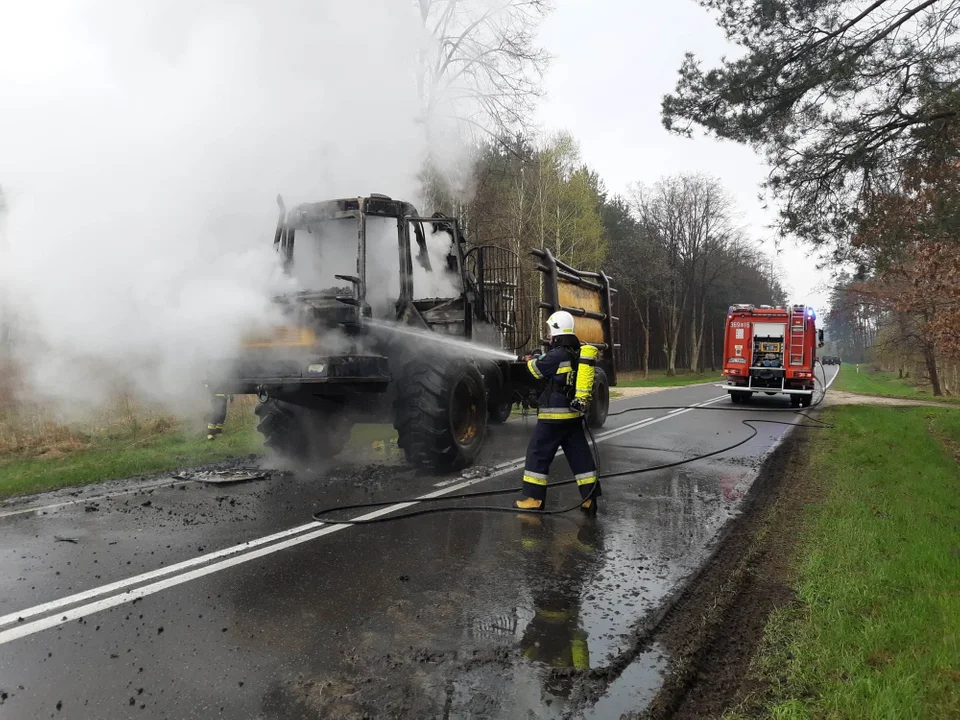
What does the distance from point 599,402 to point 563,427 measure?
6583 millimetres

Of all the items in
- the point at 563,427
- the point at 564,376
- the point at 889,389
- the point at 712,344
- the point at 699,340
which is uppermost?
the point at 699,340

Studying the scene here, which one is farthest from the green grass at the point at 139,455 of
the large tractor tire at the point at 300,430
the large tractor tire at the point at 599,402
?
the large tractor tire at the point at 599,402

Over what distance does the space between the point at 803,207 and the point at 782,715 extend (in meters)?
9.41

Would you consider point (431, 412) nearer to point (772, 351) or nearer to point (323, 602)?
point (323, 602)

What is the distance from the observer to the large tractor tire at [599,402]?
12.1 m

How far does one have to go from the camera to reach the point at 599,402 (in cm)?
1248

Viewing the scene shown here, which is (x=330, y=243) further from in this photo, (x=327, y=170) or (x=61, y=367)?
(x=61, y=367)

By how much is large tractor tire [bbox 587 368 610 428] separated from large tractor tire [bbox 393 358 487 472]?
16.5 ft

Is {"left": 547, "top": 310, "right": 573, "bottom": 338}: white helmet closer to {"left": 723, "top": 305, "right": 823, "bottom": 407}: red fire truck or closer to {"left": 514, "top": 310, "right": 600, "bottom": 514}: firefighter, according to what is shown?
{"left": 514, "top": 310, "right": 600, "bottom": 514}: firefighter

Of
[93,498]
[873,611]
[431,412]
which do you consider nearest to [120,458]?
[93,498]

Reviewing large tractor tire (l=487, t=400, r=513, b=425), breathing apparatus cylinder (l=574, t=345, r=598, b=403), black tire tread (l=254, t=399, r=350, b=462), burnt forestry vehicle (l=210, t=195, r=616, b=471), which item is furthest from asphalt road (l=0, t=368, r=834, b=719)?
large tractor tire (l=487, t=400, r=513, b=425)

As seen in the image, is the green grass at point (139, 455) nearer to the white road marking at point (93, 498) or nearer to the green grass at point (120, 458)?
the green grass at point (120, 458)

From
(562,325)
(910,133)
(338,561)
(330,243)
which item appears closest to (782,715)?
(338,561)

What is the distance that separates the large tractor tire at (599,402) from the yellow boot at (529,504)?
622cm
